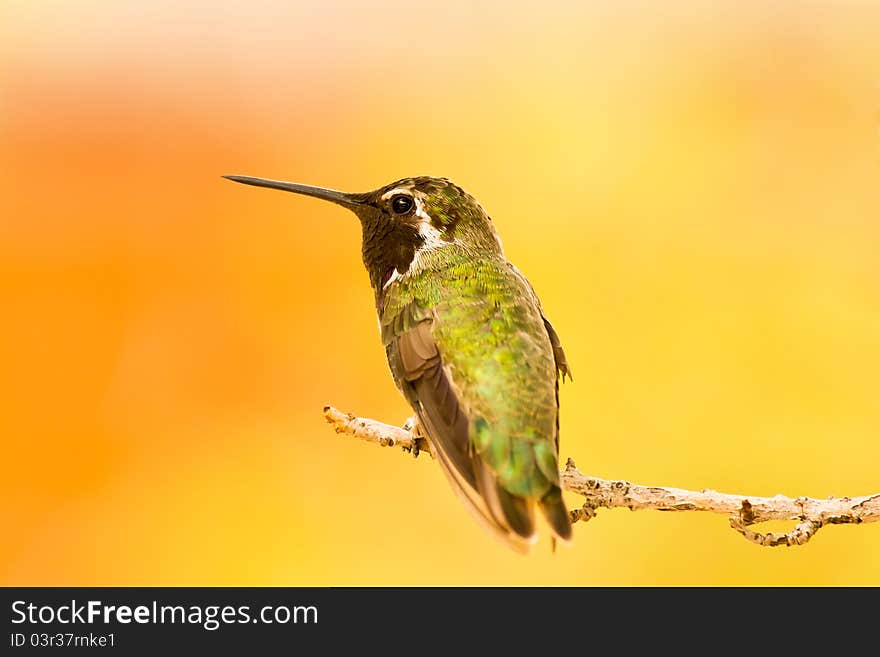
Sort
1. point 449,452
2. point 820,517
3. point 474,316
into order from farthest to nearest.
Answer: point 474,316 → point 820,517 → point 449,452

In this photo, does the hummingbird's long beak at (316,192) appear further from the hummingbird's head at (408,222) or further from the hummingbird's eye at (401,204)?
the hummingbird's eye at (401,204)

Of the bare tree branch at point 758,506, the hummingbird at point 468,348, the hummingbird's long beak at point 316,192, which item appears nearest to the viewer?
the hummingbird at point 468,348

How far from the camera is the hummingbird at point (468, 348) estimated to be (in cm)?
192

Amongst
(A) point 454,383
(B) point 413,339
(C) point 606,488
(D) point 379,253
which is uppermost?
(D) point 379,253

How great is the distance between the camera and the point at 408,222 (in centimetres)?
249

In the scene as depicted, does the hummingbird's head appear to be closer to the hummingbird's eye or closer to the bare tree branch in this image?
the hummingbird's eye

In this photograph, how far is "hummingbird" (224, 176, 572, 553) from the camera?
1920 millimetres

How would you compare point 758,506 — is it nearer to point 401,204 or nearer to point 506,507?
point 506,507

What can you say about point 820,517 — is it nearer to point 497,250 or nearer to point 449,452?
point 449,452

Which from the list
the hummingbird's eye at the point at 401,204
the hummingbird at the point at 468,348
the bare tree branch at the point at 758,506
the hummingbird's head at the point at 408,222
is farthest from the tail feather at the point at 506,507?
the hummingbird's eye at the point at 401,204

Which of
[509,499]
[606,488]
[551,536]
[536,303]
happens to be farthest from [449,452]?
[536,303]

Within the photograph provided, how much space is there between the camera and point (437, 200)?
8.28ft

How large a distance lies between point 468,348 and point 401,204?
0.51m

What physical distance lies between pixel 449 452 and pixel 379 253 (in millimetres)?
739
